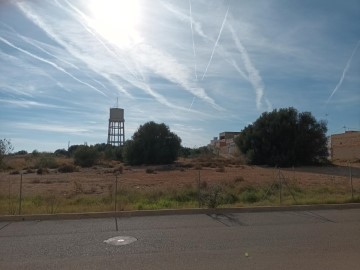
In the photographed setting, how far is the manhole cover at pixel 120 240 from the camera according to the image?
31.0 ft

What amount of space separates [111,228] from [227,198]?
22.9 ft

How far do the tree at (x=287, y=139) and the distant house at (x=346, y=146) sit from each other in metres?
19.2

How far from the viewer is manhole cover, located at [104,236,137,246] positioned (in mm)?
9453

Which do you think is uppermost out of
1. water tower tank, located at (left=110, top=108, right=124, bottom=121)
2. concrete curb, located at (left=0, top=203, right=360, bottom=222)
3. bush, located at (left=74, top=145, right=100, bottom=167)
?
water tower tank, located at (left=110, top=108, right=124, bottom=121)

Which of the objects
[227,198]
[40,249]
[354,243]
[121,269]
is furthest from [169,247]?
[227,198]

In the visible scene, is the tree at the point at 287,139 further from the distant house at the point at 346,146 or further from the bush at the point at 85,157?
the bush at the point at 85,157

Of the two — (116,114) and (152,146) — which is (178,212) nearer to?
(152,146)

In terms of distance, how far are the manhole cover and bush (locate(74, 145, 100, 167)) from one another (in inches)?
2641

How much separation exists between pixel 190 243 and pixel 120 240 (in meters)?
1.58

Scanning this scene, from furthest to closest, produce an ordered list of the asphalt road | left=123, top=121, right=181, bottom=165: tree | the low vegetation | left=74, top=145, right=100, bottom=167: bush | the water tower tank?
the water tower tank, left=123, top=121, right=181, bottom=165: tree, left=74, top=145, right=100, bottom=167: bush, the low vegetation, the asphalt road

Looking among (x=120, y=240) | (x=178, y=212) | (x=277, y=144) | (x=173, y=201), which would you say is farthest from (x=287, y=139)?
(x=120, y=240)

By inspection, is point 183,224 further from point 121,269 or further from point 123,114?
point 123,114

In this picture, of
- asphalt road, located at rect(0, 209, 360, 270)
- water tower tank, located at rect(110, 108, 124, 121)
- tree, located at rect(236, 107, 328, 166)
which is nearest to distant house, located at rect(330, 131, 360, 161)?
tree, located at rect(236, 107, 328, 166)

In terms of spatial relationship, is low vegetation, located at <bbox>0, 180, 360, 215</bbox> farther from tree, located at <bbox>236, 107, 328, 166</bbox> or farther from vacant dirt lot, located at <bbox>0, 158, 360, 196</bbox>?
tree, located at <bbox>236, 107, 328, 166</bbox>
